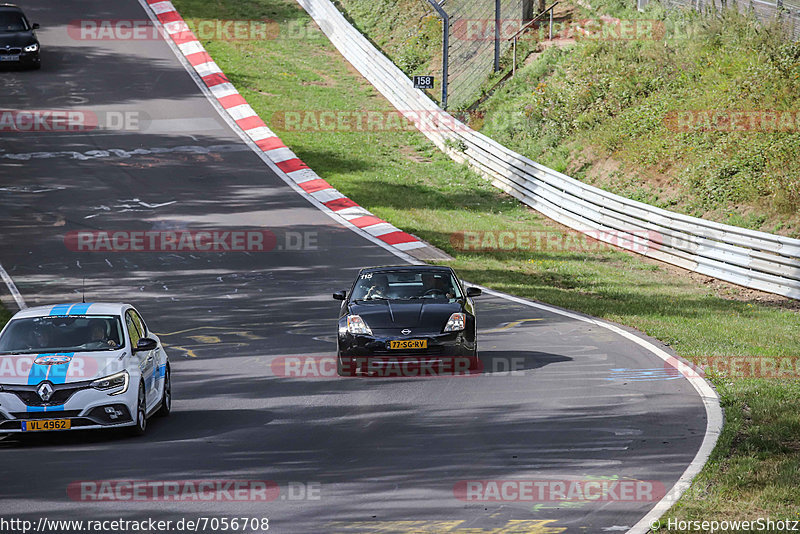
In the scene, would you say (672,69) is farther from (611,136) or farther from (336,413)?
(336,413)

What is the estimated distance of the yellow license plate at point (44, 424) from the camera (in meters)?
10.7

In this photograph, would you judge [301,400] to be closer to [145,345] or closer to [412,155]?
[145,345]

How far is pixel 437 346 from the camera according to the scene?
13.9 m

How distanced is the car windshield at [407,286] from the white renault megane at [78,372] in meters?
3.99

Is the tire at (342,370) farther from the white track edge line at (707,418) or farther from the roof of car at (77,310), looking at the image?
the white track edge line at (707,418)

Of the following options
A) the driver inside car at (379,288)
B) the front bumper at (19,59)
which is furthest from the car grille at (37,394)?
the front bumper at (19,59)

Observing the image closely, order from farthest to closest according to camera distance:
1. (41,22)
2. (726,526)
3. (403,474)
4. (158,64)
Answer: (41,22) < (158,64) < (403,474) < (726,526)

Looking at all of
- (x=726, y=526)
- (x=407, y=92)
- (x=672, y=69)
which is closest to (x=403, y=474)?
(x=726, y=526)

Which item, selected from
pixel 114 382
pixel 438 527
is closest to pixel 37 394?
pixel 114 382

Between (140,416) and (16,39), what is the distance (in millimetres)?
31615

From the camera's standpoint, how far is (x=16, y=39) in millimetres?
38656

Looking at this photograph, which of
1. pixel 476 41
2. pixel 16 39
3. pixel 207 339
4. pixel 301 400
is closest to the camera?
pixel 301 400

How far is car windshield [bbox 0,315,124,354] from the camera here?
11.6 metres

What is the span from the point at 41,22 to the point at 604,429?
4194 centimetres
